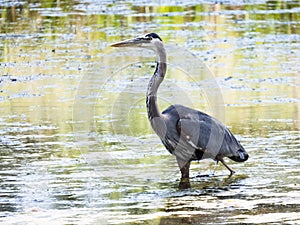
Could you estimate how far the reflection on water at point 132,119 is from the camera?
7.79 m

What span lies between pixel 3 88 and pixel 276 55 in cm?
549

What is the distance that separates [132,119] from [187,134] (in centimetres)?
292

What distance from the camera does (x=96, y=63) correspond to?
16359 millimetres

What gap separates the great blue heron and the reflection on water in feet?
0.74

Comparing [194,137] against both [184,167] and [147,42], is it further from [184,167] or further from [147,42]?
[147,42]

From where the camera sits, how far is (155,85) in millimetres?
9320

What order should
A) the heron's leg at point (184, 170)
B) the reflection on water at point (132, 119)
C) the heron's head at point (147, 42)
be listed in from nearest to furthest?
the reflection on water at point (132, 119), the heron's leg at point (184, 170), the heron's head at point (147, 42)

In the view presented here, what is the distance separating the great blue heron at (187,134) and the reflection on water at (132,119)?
23 centimetres

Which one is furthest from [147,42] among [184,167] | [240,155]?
[240,155]

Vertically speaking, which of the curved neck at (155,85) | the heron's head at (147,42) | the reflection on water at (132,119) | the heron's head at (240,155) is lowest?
the reflection on water at (132,119)

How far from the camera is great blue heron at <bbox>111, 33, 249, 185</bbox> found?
9.06 meters

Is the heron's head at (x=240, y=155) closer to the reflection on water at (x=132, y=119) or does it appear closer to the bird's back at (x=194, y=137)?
the bird's back at (x=194, y=137)

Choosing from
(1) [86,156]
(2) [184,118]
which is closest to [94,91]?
(1) [86,156]

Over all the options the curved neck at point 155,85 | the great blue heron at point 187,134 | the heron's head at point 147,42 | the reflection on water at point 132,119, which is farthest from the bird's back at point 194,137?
the heron's head at point 147,42
